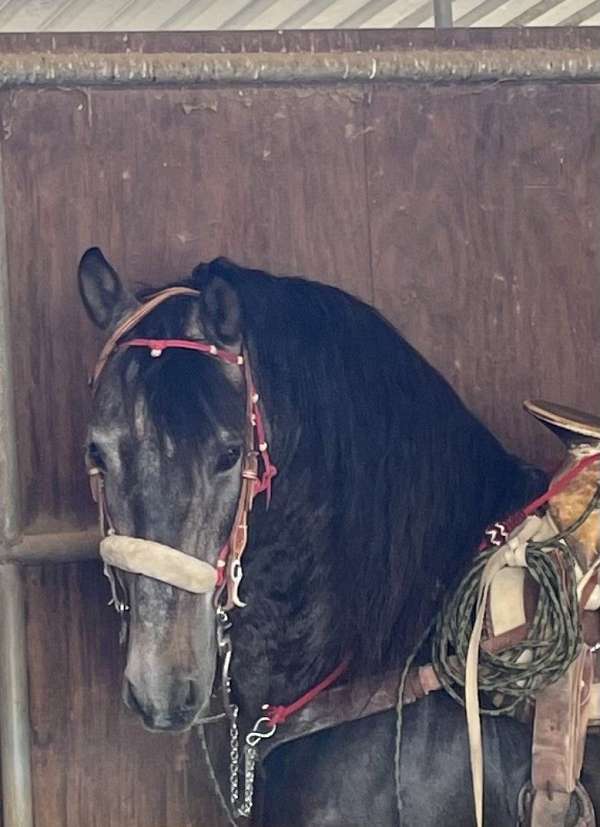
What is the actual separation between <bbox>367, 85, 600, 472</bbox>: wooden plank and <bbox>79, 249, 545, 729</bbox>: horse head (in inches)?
15.4

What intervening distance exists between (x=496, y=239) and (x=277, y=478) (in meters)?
0.79

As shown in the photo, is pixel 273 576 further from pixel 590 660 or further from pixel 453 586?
pixel 590 660

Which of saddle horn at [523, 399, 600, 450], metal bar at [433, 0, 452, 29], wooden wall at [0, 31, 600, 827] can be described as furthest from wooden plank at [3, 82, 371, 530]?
saddle horn at [523, 399, 600, 450]

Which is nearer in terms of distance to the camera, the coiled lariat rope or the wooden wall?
the coiled lariat rope

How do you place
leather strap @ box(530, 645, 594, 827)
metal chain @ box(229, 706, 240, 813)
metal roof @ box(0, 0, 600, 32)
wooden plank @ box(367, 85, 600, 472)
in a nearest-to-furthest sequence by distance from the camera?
1. leather strap @ box(530, 645, 594, 827)
2. metal chain @ box(229, 706, 240, 813)
3. wooden plank @ box(367, 85, 600, 472)
4. metal roof @ box(0, 0, 600, 32)

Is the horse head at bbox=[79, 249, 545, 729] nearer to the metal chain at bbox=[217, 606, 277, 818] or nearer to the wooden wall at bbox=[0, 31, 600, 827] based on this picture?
the metal chain at bbox=[217, 606, 277, 818]

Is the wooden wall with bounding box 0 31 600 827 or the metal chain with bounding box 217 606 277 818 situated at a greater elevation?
the wooden wall with bounding box 0 31 600 827

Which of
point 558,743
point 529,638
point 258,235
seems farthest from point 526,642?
point 258,235

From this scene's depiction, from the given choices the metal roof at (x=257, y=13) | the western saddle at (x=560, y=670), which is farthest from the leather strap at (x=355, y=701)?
the metal roof at (x=257, y=13)

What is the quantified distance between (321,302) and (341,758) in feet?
2.35

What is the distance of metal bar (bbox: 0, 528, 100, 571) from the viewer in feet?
8.35

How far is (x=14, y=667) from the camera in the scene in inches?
98.8

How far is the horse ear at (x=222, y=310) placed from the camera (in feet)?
7.21

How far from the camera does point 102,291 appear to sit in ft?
7.62
